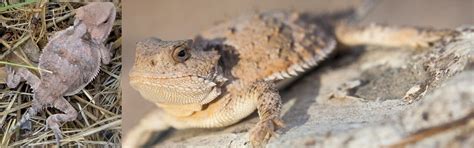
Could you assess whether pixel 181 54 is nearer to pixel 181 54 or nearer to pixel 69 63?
pixel 181 54

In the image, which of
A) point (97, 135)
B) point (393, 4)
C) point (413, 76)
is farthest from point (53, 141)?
point (393, 4)

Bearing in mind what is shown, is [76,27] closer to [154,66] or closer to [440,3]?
[154,66]

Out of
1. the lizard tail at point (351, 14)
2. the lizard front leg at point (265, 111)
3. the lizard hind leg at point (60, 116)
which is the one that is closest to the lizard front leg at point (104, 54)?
the lizard hind leg at point (60, 116)

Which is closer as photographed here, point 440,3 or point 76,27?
point 76,27

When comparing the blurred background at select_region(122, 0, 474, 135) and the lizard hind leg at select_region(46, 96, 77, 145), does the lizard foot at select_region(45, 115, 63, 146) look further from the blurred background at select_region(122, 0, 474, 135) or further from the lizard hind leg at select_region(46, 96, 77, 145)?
the blurred background at select_region(122, 0, 474, 135)

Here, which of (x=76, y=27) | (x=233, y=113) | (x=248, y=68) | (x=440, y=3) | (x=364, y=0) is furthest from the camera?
(x=440, y=3)

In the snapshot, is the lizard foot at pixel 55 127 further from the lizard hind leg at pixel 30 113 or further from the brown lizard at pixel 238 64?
the brown lizard at pixel 238 64

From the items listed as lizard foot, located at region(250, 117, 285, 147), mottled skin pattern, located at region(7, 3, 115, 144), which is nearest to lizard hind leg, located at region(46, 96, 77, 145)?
mottled skin pattern, located at region(7, 3, 115, 144)
